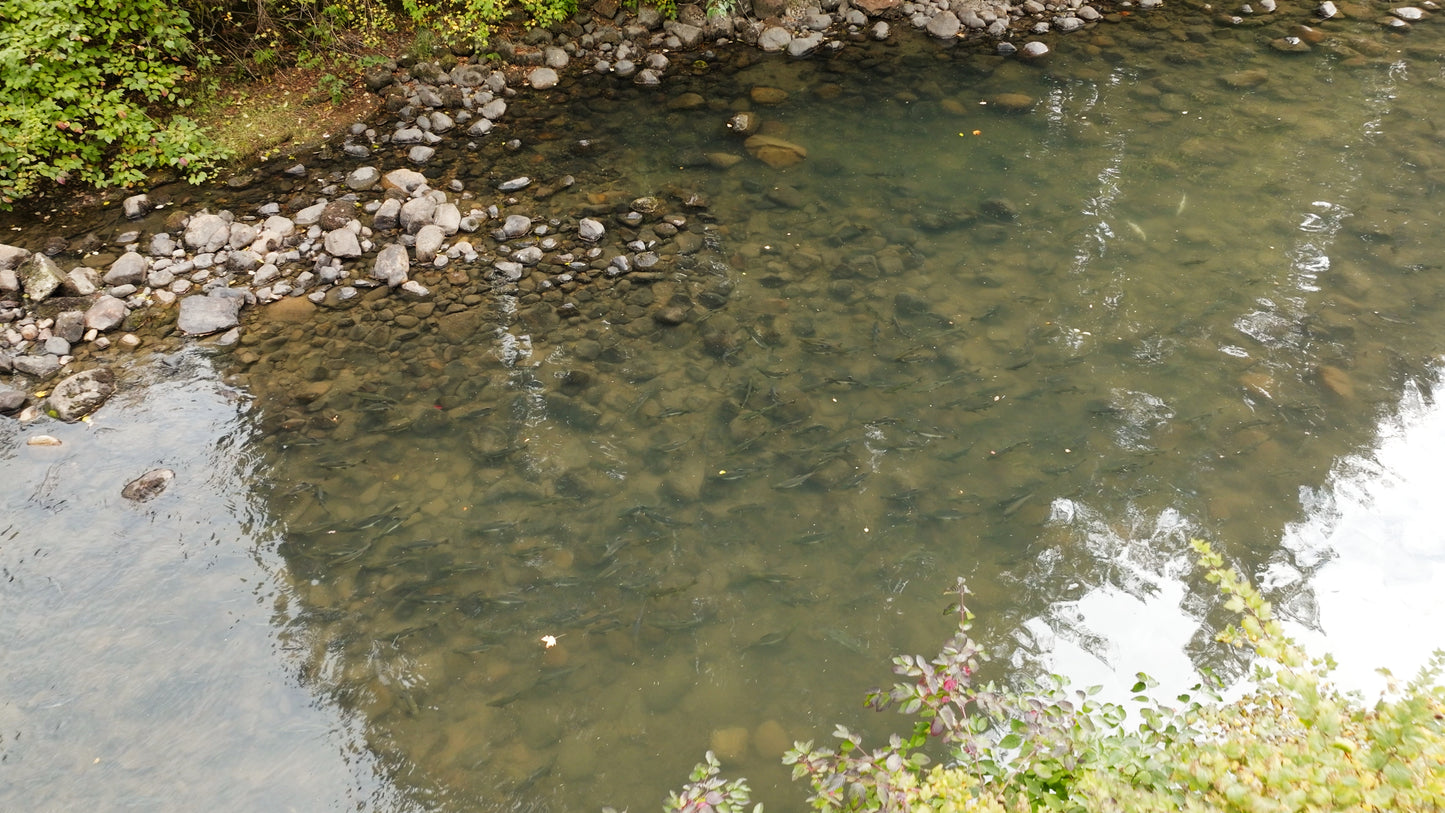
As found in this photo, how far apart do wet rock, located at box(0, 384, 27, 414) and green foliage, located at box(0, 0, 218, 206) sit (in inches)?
107

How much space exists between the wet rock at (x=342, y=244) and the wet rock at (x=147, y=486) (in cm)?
247

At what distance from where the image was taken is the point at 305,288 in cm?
692

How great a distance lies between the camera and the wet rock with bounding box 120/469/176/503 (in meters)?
5.29

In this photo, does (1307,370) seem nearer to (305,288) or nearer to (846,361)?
(846,361)

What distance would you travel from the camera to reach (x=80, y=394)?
588cm

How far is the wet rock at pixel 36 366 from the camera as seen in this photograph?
6.13 m

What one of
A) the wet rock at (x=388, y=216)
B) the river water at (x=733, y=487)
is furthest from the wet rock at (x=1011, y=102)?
the wet rock at (x=388, y=216)

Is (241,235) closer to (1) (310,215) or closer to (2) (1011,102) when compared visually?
(1) (310,215)

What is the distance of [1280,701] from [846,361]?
3.84 metres

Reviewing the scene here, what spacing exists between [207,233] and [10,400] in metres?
2.10

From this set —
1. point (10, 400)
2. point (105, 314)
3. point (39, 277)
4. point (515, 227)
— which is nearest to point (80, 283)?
point (39, 277)

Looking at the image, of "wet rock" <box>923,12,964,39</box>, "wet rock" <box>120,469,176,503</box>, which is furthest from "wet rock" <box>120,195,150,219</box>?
"wet rock" <box>923,12,964,39</box>

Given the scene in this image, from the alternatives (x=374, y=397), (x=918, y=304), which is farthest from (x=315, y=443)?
(x=918, y=304)

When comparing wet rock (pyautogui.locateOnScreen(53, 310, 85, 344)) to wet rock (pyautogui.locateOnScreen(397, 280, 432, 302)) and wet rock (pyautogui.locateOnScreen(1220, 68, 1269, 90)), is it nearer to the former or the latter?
wet rock (pyautogui.locateOnScreen(397, 280, 432, 302))
